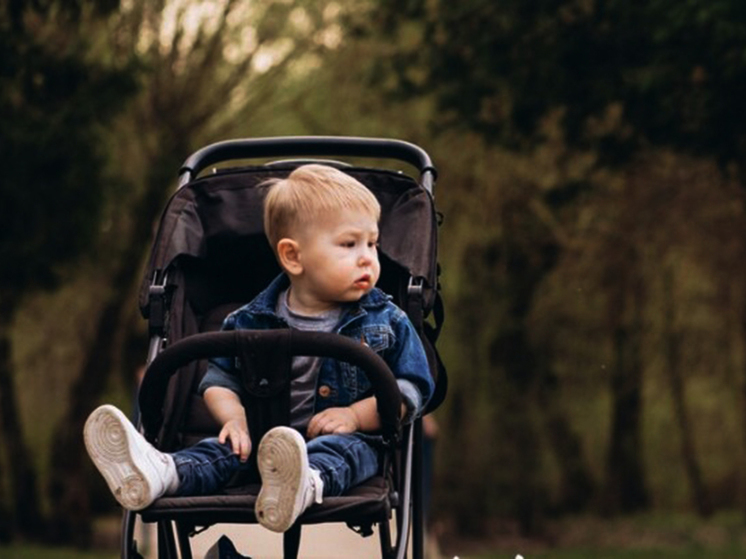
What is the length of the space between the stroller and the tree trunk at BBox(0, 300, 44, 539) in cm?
1280

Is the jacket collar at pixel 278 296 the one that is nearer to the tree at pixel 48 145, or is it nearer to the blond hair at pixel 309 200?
the blond hair at pixel 309 200

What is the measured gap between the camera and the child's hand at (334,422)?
16.4ft

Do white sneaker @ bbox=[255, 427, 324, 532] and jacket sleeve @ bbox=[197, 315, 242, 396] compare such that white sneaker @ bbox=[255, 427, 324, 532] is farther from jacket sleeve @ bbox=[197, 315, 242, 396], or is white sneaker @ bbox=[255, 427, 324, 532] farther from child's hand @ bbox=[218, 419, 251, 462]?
jacket sleeve @ bbox=[197, 315, 242, 396]

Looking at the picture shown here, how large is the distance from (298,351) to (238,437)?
1.11 ft

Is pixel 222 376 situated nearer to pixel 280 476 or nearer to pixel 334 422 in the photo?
pixel 334 422

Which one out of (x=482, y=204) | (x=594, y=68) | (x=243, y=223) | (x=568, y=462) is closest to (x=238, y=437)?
(x=243, y=223)

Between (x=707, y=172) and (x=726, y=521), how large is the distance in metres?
7.00

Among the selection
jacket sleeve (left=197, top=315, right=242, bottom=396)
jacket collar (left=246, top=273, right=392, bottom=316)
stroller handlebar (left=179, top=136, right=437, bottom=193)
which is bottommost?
jacket sleeve (left=197, top=315, right=242, bottom=396)

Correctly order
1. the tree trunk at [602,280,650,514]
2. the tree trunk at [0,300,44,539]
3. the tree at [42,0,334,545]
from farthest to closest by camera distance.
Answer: the tree trunk at [602,280,650,514], the tree at [42,0,334,545], the tree trunk at [0,300,44,539]

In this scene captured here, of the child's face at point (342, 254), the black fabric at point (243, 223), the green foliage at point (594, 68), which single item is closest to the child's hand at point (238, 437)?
the child's face at point (342, 254)

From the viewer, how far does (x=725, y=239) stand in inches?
765

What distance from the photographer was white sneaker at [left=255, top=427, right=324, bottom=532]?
14.7 ft

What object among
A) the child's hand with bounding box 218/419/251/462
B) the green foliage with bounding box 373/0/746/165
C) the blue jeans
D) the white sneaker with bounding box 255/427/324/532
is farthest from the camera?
the green foliage with bounding box 373/0/746/165

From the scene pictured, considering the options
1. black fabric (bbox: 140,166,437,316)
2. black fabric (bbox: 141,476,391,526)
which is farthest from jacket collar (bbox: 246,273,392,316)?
black fabric (bbox: 141,476,391,526)
